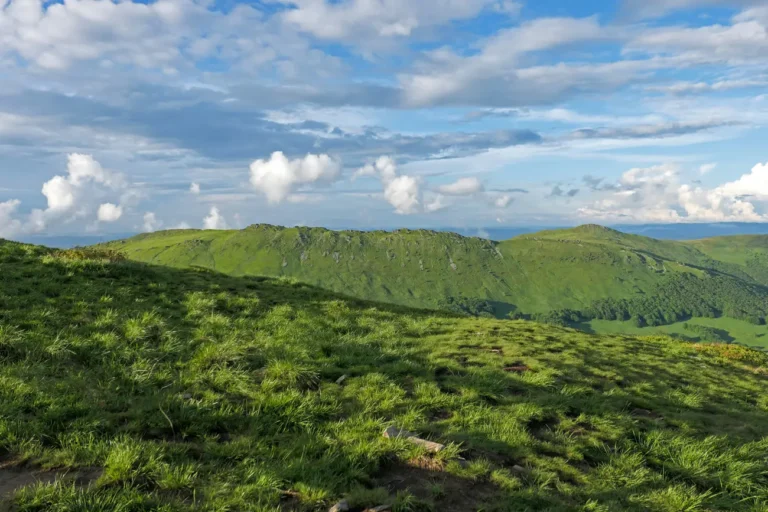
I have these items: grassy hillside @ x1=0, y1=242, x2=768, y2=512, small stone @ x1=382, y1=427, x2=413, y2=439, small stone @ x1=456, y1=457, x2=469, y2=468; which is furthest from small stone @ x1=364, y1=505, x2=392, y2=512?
small stone @ x1=382, y1=427, x2=413, y2=439

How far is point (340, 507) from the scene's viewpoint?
798cm

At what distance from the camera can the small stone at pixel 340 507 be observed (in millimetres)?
7935

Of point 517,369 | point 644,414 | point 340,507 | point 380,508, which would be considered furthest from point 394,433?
point 644,414

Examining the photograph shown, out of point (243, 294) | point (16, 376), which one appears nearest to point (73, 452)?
point (16, 376)

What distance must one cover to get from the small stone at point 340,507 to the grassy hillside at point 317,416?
0.61ft

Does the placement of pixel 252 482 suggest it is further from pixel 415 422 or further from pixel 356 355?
pixel 356 355

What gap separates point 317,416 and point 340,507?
147 inches

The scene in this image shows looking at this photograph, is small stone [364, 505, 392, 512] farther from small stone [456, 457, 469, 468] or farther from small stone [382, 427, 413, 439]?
small stone [382, 427, 413, 439]

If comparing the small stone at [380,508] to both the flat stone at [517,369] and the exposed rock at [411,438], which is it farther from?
the flat stone at [517,369]

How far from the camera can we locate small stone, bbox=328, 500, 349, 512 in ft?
26.0

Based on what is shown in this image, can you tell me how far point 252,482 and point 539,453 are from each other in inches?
259

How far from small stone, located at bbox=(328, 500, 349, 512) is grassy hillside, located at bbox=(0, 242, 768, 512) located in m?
0.19

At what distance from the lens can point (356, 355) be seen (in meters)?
16.8

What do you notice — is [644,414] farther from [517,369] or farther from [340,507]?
[340,507]
